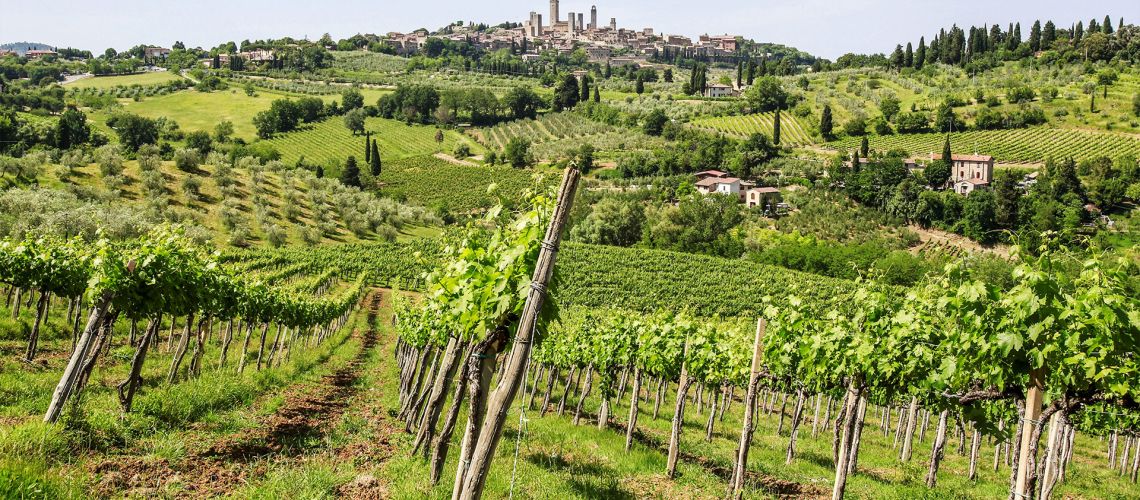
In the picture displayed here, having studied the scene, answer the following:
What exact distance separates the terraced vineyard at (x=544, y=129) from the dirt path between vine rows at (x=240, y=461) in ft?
373

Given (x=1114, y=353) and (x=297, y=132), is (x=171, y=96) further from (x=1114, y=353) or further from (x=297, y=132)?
(x=1114, y=353)

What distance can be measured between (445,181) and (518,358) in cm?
9808

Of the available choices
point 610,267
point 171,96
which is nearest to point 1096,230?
point 610,267

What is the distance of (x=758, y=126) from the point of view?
12788cm

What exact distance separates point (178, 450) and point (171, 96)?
151m

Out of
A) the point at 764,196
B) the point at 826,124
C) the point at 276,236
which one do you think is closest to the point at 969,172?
the point at 764,196

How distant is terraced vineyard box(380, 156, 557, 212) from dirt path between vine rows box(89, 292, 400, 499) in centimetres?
7572

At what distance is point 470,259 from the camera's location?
6.39 metres

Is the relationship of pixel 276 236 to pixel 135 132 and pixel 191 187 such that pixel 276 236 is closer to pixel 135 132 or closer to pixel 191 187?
pixel 191 187

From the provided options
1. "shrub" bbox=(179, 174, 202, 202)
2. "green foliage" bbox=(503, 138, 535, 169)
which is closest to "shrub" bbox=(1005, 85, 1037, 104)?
"green foliage" bbox=(503, 138, 535, 169)

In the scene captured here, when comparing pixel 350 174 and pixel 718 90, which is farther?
pixel 718 90

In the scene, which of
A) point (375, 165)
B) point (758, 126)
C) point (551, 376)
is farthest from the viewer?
point (758, 126)

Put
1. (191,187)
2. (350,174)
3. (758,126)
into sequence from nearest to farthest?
(191,187) → (350,174) → (758,126)

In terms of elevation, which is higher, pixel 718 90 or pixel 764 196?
pixel 718 90
